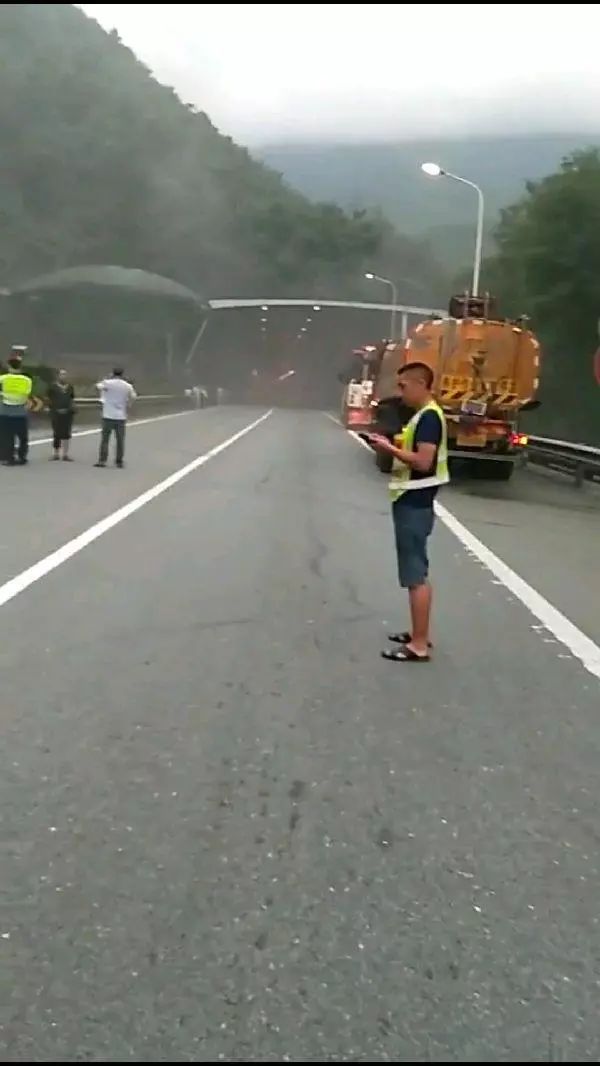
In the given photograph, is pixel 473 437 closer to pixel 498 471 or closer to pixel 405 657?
pixel 498 471

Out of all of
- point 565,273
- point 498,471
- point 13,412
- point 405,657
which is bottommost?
point 498,471

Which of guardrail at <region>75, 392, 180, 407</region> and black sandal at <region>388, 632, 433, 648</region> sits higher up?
black sandal at <region>388, 632, 433, 648</region>

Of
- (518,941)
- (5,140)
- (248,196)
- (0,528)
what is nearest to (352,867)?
(518,941)

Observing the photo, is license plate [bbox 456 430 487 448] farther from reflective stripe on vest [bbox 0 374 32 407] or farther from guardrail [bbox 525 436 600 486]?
reflective stripe on vest [bbox 0 374 32 407]

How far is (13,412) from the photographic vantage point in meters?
21.5

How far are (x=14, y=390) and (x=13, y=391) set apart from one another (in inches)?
1.5

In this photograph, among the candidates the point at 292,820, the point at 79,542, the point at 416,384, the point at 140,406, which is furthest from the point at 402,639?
the point at 140,406

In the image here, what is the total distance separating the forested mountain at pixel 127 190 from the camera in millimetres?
103000

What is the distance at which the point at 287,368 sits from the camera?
13138 centimetres

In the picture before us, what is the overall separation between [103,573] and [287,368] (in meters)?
121

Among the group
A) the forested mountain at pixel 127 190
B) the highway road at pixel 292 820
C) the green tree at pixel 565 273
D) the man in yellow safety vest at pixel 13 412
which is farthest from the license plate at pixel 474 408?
the forested mountain at pixel 127 190

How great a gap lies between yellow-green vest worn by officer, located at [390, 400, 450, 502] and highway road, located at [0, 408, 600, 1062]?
3.57 ft

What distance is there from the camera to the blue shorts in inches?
317

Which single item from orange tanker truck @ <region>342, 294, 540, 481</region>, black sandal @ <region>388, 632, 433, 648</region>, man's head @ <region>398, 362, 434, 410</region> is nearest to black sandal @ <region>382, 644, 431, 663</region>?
black sandal @ <region>388, 632, 433, 648</region>
